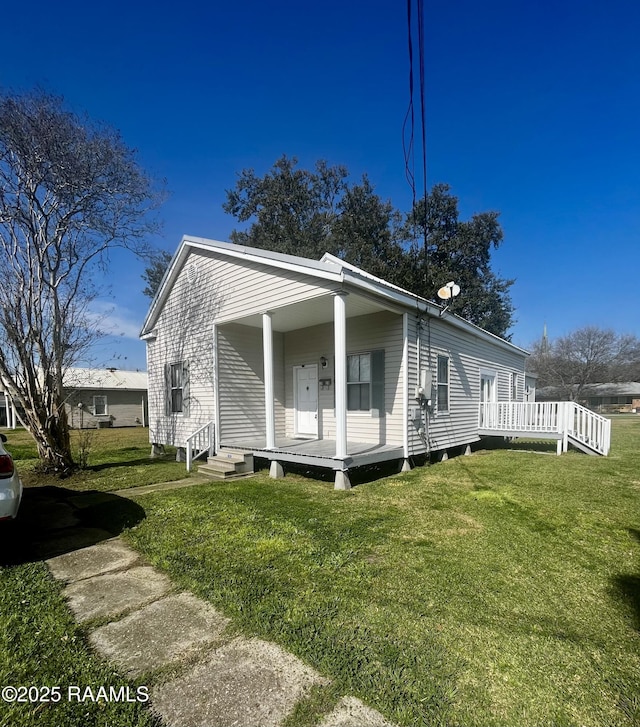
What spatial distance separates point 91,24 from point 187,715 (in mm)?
9980

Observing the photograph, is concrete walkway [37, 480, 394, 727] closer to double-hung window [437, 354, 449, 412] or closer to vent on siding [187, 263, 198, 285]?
double-hung window [437, 354, 449, 412]

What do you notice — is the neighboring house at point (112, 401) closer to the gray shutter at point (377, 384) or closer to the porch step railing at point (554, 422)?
the gray shutter at point (377, 384)

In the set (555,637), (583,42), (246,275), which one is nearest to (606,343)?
(583,42)

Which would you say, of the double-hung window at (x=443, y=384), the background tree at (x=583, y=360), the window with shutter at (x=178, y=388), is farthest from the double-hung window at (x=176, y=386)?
the background tree at (x=583, y=360)

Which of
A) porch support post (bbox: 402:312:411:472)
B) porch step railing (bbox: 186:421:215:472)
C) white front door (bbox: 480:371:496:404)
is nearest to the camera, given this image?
porch support post (bbox: 402:312:411:472)

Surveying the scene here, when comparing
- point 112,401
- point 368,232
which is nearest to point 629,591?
point 368,232

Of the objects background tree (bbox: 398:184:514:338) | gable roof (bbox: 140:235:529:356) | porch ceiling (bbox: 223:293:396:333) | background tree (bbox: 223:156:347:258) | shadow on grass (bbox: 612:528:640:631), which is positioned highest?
background tree (bbox: 223:156:347:258)

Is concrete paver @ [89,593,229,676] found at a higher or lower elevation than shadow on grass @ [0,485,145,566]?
higher

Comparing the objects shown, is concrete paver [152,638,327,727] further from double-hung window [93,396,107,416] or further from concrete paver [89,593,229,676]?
double-hung window [93,396,107,416]

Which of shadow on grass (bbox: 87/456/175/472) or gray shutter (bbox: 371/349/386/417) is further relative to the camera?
shadow on grass (bbox: 87/456/175/472)

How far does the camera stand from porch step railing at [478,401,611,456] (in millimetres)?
9969

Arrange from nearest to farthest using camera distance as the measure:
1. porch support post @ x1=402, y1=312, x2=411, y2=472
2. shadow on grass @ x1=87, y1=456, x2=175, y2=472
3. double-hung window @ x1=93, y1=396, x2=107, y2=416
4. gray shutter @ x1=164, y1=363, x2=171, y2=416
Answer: porch support post @ x1=402, y1=312, x2=411, y2=472, shadow on grass @ x1=87, y1=456, x2=175, y2=472, gray shutter @ x1=164, y1=363, x2=171, y2=416, double-hung window @ x1=93, y1=396, x2=107, y2=416

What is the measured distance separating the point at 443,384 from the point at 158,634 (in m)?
8.08

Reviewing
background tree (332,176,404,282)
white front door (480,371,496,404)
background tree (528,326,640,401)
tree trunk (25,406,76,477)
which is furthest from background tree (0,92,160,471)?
background tree (528,326,640,401)
